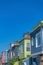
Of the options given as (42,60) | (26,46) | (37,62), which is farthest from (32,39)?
(26,46)

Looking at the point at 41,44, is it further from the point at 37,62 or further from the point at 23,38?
the point at 23,38

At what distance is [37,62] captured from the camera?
112 feet

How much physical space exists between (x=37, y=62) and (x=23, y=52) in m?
13.6

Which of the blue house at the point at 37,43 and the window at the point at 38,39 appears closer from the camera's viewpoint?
the blue house at the point at 37,43

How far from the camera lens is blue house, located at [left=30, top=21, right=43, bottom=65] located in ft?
102

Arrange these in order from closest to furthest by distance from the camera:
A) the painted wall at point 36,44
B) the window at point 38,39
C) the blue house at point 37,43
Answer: the blue house at point 37,43
the painted wall at point 36,44
the window at point 38,39

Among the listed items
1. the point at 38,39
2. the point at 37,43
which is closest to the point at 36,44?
the point at 37,43

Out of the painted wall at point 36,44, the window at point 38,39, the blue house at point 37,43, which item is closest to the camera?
the blue house at point 37,43

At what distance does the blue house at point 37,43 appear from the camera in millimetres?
30984

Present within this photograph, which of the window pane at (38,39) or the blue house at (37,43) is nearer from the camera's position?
the blue house at (37,43)

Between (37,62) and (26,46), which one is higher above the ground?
(26,46)

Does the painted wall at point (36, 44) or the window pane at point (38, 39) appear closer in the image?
the painted wall at point (36, 44)

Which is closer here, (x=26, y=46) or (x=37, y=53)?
(x=37, y=53)

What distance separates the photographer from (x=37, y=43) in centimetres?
3319
